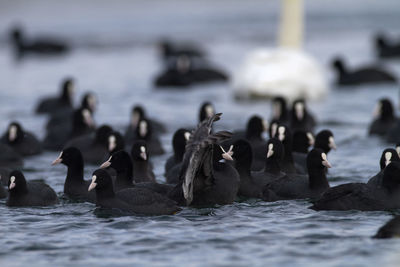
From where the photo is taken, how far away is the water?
9.67m

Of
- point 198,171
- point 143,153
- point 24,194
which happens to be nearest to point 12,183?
point 24,194

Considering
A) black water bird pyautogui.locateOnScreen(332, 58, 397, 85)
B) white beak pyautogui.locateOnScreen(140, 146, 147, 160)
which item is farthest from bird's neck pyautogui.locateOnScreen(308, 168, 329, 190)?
black water bird pyautogui.locateOnScreen(332, 58, 397, 85)

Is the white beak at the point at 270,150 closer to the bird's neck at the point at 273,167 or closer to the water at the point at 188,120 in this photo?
the bird's neck at the point at 273,167

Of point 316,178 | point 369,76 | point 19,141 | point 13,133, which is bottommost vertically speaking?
point 316,178

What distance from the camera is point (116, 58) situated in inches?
1436

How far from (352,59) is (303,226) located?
2449 cm

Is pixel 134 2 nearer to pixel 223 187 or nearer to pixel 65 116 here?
pixel 65 116

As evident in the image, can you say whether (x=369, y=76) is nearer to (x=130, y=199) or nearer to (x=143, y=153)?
(x=143, y=153)

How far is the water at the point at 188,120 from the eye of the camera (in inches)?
381

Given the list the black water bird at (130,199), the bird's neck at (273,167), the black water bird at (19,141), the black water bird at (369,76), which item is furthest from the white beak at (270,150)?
the black water bird at (369,76)

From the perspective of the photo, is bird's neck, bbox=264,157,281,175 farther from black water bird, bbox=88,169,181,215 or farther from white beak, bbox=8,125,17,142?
white beak, bbox=8,125,17,142

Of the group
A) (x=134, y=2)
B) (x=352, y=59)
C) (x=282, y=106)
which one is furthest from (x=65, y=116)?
(x=134, y=2)

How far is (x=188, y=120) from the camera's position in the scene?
827 inches

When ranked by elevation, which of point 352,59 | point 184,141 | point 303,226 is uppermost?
point 352,59
